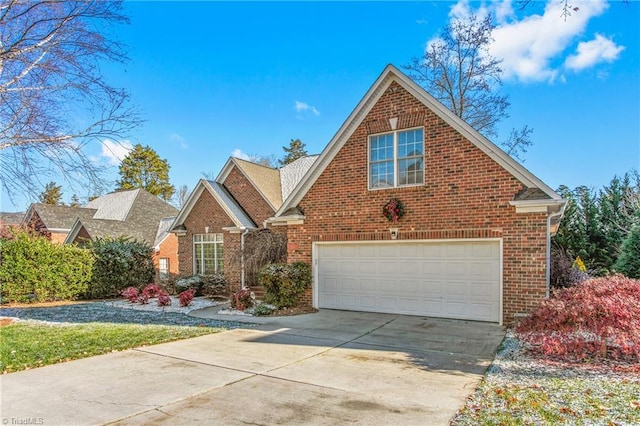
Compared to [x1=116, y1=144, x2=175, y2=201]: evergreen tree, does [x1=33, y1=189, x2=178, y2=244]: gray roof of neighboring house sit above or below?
below

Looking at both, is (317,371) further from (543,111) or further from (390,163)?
(543,111)

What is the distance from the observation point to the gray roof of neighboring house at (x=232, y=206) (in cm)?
1658

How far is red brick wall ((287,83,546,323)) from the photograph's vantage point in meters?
9.47

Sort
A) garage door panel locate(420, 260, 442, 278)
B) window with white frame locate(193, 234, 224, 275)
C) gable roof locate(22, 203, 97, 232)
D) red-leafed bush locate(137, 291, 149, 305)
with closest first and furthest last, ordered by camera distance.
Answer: garage door panel locate(420, 260, 442, 278) < red-leafed bush locate(137, 291, 149, 305) < window with white frame locate(193, 234, 224, 275) < gable roof locate(22, 203, 97, 232)

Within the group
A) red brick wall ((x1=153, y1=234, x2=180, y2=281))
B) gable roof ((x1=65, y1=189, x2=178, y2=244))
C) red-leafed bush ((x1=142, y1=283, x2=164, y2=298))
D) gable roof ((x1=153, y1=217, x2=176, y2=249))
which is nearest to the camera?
red-leafed bush ((x1=142, y1=283, x2=164, y2=298))

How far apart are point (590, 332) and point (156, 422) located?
6.57m

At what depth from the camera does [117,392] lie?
527cm

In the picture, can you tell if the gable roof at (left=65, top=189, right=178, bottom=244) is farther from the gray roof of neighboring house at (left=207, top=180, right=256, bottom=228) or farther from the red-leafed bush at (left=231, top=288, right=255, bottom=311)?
the red-leafed bush at (left=231, top=288, right=255, bottom=311)

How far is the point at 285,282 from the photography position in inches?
474

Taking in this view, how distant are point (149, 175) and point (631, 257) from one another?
45464 mm

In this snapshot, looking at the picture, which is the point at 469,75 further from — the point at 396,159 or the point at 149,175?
the point at 149,175

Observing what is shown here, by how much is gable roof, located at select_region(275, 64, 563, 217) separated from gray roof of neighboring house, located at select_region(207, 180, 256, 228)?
165 inches

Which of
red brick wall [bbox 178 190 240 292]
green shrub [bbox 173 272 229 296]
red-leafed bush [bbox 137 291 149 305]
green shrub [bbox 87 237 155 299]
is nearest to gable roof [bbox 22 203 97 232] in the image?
green shrub [bbox 87 237 155 299]

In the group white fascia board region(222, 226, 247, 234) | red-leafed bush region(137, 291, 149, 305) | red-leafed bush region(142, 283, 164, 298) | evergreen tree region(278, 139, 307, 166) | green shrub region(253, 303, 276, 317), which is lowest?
red-leafed bush region(137, 291, 149, 305)
